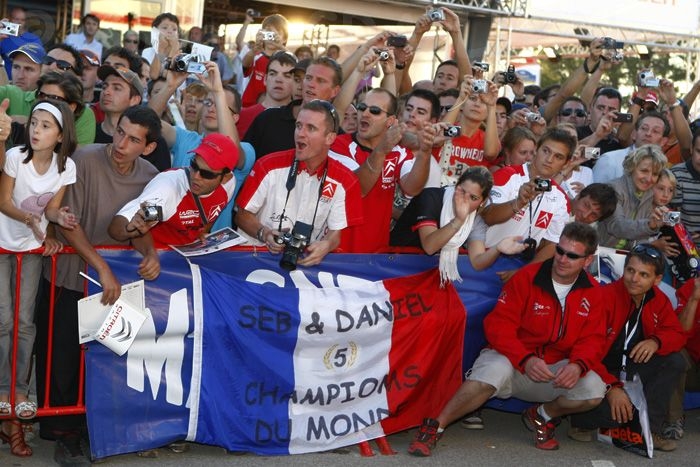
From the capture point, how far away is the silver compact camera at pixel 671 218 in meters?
7.74

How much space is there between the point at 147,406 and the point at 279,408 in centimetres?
84

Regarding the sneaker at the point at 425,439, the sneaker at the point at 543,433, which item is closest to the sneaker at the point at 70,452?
the sneaker at the point at 425,439

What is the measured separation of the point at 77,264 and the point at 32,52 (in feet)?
8.69

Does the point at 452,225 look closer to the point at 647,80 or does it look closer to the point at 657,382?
the point at 657,382

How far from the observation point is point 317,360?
6613 millimetres

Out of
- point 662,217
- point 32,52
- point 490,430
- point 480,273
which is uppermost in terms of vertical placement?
point 32,52

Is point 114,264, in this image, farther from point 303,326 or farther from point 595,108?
point 595,108

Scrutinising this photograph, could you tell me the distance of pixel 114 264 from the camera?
241 inches

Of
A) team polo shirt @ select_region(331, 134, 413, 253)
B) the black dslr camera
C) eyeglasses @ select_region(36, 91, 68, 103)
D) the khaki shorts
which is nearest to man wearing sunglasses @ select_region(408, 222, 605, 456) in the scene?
the khaki shorts

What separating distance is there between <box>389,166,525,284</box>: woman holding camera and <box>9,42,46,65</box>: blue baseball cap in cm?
316

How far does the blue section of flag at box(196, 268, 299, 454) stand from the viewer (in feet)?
20.6

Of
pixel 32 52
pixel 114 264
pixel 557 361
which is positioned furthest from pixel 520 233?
pixel 32 52

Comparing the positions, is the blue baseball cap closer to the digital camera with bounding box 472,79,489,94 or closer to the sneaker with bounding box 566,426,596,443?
the digital camera with bounding box 472,79,489,94

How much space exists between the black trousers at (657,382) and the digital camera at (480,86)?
237cm
